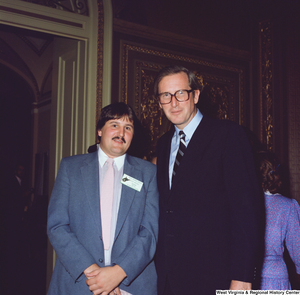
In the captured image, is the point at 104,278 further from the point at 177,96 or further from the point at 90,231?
the point at 177,96

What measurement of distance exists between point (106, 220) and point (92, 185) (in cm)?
21

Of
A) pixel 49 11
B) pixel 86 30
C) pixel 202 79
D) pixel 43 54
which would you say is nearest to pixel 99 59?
pixel 86 30

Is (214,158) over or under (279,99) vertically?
under

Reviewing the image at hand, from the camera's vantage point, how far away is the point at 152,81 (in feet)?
12.4

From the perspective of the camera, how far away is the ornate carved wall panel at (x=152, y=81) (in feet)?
12.0

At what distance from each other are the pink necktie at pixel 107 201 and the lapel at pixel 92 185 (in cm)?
5

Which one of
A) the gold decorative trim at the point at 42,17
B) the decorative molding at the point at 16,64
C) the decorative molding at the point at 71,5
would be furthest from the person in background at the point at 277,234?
the decorative molding at the point at 16,64

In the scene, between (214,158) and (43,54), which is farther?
(43,54)

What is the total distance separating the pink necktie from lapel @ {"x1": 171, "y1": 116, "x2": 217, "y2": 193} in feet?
1.32

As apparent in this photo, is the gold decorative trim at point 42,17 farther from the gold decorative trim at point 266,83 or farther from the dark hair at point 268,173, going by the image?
the gold decorative trim at point 266,83

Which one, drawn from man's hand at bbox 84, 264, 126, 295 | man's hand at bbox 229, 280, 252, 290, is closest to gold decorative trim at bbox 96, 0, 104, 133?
man's hand at bbox 84, 264, 126, 295

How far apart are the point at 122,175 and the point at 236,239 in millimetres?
771

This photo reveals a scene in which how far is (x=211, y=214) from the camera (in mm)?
1639

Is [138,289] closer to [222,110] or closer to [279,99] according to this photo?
[222,110]
